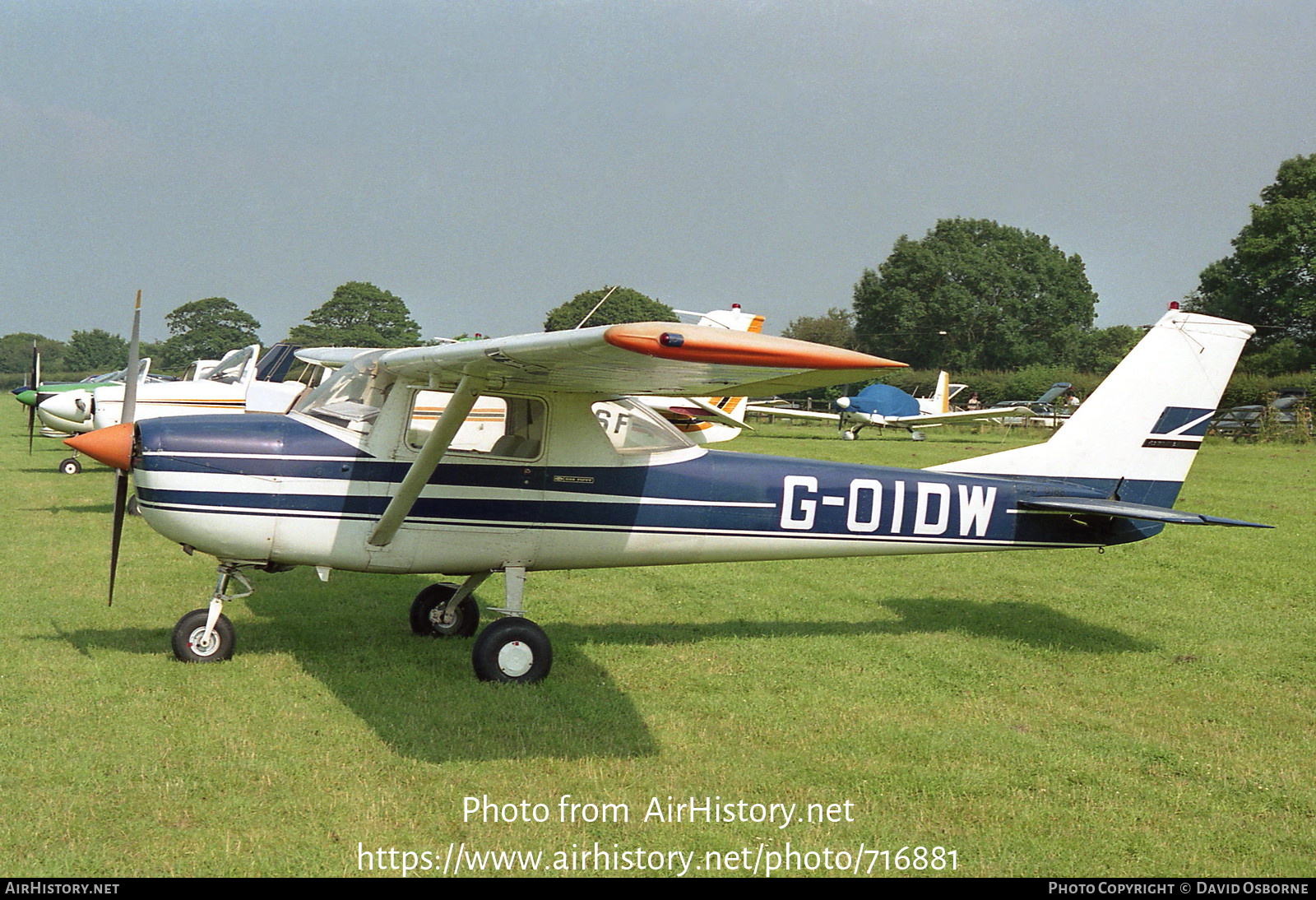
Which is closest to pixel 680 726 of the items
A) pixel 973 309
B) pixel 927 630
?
pixel 927 630

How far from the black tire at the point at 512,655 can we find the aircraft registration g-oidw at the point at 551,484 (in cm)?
1

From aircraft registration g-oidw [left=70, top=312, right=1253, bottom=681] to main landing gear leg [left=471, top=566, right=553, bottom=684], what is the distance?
12 mm

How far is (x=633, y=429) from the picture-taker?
7.04m

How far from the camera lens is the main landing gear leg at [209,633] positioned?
6.75 meters

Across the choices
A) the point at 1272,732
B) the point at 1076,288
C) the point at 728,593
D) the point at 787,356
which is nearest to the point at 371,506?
the point at 787,356

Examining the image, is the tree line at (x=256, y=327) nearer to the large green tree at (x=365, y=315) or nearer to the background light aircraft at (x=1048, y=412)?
the large green tree at (x=365, y=315)

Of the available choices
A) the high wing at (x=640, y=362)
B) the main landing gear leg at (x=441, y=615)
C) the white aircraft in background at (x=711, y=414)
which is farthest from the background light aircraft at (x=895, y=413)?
the high wing at (x=640, y=362)

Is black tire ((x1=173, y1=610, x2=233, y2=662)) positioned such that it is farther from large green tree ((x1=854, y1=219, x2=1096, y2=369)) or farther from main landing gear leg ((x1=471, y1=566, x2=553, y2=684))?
large green tree ((x1=854, y1=219, x2=1096, y2=369))

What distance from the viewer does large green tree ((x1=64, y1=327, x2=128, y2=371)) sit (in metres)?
134

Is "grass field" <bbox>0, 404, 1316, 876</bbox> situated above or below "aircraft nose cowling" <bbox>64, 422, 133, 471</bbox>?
below

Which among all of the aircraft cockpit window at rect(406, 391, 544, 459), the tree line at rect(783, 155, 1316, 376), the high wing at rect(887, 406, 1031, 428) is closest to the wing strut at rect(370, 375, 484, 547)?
the aircraft cockpit window at rect(406, 391, 544, 459)

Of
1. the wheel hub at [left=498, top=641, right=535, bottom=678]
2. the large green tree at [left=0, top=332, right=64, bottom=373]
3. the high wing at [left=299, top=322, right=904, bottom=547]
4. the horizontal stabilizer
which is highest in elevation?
the high wing at [left=299, top=322, right=904, bottom=547]

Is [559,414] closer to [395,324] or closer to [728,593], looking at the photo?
[728,593]

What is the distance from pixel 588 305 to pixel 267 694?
84.2m
